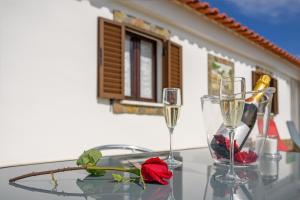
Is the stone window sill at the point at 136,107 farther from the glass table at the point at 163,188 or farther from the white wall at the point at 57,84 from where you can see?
the glass table at the point at 163,188

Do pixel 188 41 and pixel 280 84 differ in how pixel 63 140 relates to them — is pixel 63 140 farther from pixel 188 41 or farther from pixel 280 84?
pixel 280 84

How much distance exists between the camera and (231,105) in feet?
2.87

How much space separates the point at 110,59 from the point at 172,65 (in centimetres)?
127

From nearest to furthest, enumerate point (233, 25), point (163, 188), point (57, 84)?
point (163, 188)
point (57, 84)
point (233, 25)

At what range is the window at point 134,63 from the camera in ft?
12.7

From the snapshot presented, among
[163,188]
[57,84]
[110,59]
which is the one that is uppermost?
[110,59]

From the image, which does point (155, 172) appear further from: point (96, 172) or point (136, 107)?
point (136, 107)

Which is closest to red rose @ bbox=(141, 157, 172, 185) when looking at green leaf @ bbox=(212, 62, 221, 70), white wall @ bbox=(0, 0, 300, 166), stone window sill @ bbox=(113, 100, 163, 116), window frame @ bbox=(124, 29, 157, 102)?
white wall @ bbox=(0, 0, 300, 166)

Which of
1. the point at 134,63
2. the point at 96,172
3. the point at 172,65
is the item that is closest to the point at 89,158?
the point at 96,172

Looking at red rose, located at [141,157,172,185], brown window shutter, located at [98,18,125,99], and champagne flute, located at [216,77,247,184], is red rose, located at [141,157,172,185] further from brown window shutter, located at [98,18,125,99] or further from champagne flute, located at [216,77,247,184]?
brown window shutter, located at [98,18,125,99]

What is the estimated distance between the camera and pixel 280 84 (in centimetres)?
898

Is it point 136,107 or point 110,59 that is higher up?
point 110,59

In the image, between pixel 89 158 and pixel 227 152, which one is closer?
pixel 89 158

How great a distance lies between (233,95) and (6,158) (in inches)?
104
